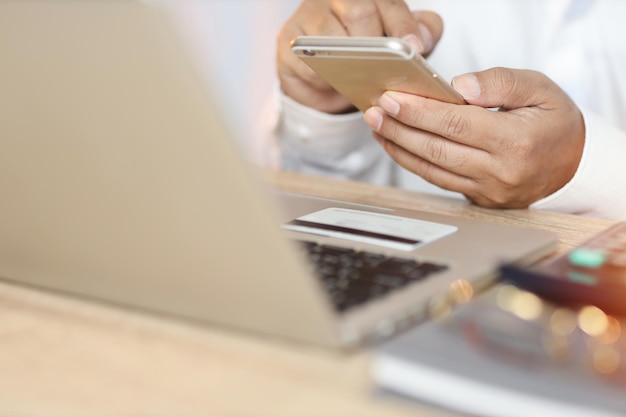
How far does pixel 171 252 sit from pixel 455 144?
17.5 inches

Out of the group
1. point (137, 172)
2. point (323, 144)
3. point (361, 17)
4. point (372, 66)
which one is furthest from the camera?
point (323, 144)

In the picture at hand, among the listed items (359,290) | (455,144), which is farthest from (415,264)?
(455,144)

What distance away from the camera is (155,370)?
0.38 m

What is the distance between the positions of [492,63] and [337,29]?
0.40 meters

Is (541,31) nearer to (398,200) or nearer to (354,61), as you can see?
(398,200)

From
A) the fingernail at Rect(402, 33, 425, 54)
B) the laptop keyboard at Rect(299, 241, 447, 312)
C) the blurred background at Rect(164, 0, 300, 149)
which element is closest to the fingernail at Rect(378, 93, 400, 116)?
the fingernail at Rect(402, 33, 425, 54)

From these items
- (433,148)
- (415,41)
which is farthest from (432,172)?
(415,41)

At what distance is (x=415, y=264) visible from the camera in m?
0.49

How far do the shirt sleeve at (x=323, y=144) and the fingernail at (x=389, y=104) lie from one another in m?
0.28

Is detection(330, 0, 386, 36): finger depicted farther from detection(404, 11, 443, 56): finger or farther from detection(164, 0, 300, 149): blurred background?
detection(164, 0, 300, 149): blurred background

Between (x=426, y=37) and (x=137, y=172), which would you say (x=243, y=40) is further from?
(x=137, y=172)

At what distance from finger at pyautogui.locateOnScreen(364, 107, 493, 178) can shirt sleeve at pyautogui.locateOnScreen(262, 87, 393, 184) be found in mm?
240

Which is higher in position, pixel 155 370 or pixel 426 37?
pixel 426 37

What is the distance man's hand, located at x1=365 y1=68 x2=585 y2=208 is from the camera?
A: 74cm
